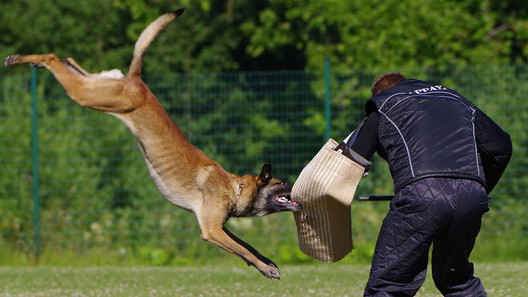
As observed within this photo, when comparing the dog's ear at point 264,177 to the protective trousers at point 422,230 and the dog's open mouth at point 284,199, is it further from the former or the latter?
the protective trousers at point 422,230

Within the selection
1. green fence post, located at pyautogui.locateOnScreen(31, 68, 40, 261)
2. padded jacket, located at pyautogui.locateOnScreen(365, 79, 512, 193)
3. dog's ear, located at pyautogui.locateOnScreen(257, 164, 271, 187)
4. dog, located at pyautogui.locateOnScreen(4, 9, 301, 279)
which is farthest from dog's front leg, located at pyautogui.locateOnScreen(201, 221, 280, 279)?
green fence post, located at pyautogui.locateOnScreen(31, 68, 40, 261)

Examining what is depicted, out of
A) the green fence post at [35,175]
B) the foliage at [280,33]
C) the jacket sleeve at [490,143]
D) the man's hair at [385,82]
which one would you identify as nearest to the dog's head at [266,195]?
the man's hair at [385,82]

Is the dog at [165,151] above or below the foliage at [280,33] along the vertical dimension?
below

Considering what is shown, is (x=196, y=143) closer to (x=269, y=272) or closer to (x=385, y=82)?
(x=269, y=272)

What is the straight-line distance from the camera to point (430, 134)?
455 cm

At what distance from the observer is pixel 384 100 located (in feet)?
15.5

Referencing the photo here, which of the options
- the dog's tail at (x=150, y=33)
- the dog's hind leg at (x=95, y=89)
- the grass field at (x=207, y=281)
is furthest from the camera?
the grass field at (x=207, y=281)

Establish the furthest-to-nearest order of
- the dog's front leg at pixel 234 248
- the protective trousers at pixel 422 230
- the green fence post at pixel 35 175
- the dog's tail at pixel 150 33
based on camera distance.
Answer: the green fence post at pixel 35 175
the dog's tail at pixel 150 33
the dog's front leg at pixel 234 248
the protective trousers at pixel 422 230

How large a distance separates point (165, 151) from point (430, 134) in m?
1.99

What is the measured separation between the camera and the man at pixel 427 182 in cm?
449

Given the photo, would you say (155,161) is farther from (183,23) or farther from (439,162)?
(183,23)

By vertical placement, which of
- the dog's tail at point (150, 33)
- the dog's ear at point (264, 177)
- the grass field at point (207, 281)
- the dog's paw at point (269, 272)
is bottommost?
the grass field at point (207, 281)

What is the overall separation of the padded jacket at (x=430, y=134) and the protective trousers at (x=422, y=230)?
0.07m

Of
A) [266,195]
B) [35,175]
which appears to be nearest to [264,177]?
[266,195]
